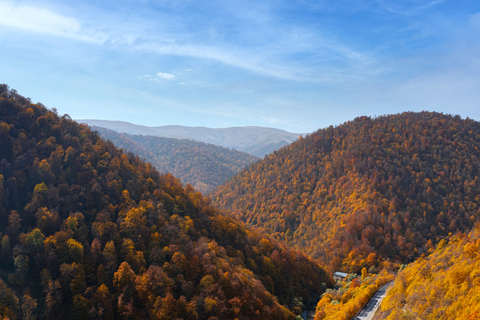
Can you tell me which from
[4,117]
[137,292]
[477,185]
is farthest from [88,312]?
[477,185]

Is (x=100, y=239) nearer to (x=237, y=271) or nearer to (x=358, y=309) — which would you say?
(x=237, y=271)

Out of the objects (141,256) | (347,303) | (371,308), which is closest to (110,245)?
(141,256)

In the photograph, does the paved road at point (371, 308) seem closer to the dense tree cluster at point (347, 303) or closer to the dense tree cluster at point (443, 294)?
the dense tree cluster at point (347, 303)

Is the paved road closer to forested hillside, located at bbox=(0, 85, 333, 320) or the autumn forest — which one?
the autumn forest

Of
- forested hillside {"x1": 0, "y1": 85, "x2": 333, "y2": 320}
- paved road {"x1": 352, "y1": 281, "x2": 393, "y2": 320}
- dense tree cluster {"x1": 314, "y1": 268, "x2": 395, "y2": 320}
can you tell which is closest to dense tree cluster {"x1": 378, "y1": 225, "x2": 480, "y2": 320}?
paved road {"x1": 352, "y1": 281, "x2": 393, "y2": 320}

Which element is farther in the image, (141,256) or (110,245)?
(141,256)

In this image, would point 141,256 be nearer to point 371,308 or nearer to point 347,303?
point 347,303

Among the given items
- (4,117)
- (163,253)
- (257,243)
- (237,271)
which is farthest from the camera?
Result: (257,243)

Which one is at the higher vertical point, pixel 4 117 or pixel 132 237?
pixel 4 117
